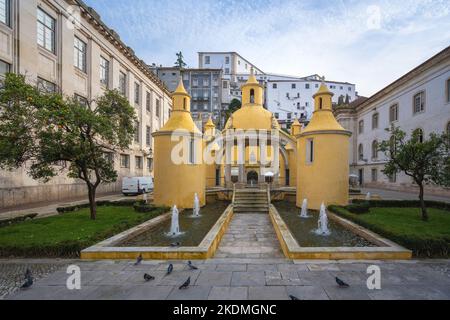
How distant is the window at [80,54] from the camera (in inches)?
885

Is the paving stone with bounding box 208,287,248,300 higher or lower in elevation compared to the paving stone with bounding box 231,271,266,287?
higher

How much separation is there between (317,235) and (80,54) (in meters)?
25.2

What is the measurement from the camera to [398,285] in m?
5.49

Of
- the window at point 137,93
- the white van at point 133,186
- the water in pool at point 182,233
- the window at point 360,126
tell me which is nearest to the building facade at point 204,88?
the window at point 137,93

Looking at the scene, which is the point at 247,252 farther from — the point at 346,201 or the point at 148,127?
the point at 148,127

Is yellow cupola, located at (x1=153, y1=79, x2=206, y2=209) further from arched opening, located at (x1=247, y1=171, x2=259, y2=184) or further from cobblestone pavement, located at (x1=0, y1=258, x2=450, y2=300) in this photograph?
cobblestone pavement, located at (x1=0, y1=258, x2=450, y2=300)

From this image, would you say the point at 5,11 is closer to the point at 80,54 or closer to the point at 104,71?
the point at 80,54

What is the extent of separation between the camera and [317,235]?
9.55 meters

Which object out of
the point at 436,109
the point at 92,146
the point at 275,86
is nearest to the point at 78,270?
the point at 92,146

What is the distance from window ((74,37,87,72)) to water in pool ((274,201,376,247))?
73.1 ft

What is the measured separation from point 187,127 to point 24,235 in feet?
32.3

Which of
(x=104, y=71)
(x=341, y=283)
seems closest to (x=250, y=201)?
(x=341, y=283)

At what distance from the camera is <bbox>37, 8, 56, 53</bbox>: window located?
18500mm

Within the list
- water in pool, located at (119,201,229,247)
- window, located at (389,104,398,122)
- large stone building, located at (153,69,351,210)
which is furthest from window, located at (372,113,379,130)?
water in pool, located at (119,201,229,247)
